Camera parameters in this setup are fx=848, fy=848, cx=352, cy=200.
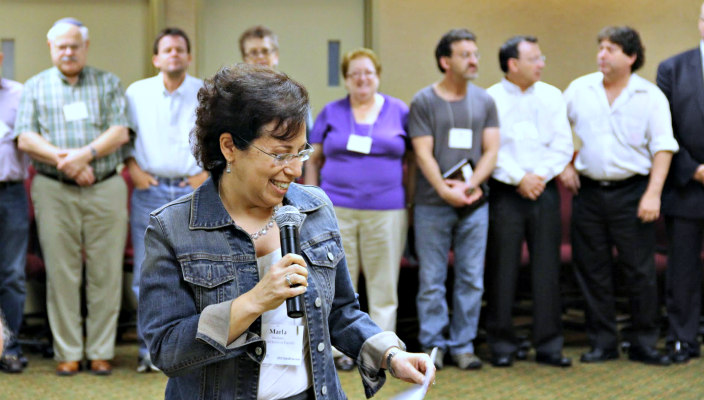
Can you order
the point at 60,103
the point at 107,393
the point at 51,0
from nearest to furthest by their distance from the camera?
the point at 107,393 → the point at 60,103 → the point at 51,0

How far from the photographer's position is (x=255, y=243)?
6.37 ft

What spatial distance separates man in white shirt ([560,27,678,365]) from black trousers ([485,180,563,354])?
0.22 m

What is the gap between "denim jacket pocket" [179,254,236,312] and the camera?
1.83m

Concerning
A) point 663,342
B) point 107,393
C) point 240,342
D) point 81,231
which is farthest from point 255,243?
point 663,342

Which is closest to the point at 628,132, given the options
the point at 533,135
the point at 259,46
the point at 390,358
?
the point at 533,135

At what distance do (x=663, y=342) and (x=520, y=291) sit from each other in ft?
3.29

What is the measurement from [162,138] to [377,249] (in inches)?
53.7

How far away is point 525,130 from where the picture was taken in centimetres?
492

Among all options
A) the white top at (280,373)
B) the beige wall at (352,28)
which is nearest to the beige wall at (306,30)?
the beige wall at (352,28)

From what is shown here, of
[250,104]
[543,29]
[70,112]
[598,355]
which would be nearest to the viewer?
[250,104]

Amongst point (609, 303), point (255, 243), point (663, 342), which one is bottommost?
point (663, 342)

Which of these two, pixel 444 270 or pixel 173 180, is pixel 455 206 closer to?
pixel 444 270

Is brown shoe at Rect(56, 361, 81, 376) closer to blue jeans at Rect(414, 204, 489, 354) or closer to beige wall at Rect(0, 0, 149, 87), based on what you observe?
blue jeans at Rect(414, 204, 489, 354)

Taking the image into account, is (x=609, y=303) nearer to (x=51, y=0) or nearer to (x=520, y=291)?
(x=520, y=291)
